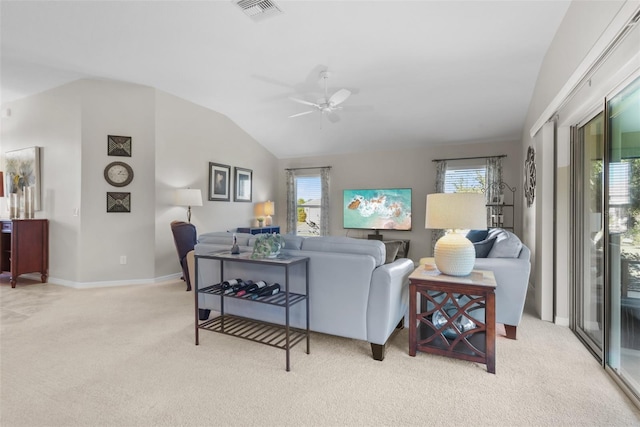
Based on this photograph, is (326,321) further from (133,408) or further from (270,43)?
(270,43)

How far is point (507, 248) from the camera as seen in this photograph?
2.84 meters

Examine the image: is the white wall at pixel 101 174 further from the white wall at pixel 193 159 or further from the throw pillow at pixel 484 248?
the throw pillow at pixel 484 248

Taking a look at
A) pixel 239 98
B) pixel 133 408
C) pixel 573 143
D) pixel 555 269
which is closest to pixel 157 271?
pixel 239 98

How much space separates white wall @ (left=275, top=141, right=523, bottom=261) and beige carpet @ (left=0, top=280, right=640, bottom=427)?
3.37 meters

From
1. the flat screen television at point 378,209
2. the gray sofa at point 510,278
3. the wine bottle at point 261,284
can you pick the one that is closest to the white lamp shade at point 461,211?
the gray sofa at point 510,278

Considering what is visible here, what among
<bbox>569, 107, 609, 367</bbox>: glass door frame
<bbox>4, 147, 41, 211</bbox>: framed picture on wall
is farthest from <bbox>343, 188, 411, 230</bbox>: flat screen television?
<bbox>4, 147, 41, 211</bbox>: framed picture on wall

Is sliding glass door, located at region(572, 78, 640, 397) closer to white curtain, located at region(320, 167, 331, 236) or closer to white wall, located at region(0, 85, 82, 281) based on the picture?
white curtain, located at region(320, 167, 331, 236)

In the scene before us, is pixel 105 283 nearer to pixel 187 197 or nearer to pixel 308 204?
pixel 187 197

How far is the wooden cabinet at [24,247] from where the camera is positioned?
4.39m

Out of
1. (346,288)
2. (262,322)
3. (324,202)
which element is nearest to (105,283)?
(262,322)

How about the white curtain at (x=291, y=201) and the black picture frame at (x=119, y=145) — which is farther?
the white curtain at (x=291, y=201)

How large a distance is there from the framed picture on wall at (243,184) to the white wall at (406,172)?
1.36 m

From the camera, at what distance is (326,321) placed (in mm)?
2443

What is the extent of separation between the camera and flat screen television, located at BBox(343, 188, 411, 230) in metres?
6.27
